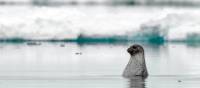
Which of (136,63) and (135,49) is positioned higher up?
(135,49)

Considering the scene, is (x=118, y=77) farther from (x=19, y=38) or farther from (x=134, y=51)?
(x=19, y=38)

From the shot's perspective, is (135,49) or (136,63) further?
(135,49)

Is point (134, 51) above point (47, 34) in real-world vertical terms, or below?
below

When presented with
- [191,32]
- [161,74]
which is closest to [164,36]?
[191,32]

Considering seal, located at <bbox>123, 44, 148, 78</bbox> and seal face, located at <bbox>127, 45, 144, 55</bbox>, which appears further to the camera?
seal face, located at <bbox>127, 45, 144, 55</bbox>

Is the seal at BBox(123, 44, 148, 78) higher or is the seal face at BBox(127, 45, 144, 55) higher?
the seal face at BBox(127, 45, 144, 55)

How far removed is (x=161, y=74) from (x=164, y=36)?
86338 mm

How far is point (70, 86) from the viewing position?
28.7m

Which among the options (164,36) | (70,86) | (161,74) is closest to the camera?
(70,86)

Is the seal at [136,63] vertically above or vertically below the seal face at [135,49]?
below

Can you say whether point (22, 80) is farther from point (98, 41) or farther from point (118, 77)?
point (98, 41)

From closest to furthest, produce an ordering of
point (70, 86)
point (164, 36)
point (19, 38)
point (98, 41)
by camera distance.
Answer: point (70, 86)
point (164, 36)
point (19, 38)
point (98, 41)

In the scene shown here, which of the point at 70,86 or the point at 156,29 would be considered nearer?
the point at 70,86

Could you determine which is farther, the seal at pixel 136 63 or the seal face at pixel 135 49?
the seal face at pixel 135 49
